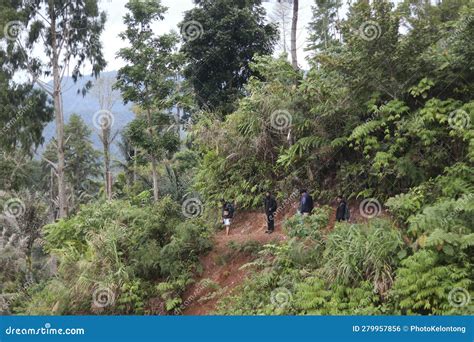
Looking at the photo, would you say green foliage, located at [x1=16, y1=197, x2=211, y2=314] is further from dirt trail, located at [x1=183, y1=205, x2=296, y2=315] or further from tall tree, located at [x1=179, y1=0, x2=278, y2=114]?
tall tree, located at [x1=179, y1=0, x2=278, y2=114]

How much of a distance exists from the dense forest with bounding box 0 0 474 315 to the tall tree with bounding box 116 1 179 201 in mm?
55

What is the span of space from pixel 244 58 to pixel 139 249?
12.7 metres

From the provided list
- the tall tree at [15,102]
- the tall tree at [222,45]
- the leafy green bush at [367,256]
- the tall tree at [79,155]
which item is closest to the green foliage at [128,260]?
the leafy green bush at [367,256]

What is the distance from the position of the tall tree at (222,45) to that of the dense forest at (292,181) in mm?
3152

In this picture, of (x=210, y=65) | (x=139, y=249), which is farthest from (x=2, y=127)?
(x=139, y=249)

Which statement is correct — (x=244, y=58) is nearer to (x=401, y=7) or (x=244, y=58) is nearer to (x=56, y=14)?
(x=56, y=14)

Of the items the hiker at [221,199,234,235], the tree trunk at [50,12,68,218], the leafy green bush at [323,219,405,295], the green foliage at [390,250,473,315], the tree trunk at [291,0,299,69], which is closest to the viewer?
the green foliage at [390,250,473,315]

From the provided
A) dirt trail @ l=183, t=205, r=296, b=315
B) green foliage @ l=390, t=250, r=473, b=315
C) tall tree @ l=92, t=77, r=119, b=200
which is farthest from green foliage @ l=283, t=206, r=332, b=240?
tall tree @ l=92, t=77, r=119, b=200

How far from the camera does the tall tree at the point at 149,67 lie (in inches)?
717

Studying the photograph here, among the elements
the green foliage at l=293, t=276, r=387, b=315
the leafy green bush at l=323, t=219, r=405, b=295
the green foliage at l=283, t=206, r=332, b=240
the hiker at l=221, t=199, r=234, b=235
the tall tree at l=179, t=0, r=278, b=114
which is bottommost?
the green foliage at l=293, t=276, r=387, b=315

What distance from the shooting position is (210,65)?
2191 cm

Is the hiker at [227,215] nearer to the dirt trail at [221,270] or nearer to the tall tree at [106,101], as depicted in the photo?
the dirt trail at [221,270]

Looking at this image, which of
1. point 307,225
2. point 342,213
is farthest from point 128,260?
point 342,213

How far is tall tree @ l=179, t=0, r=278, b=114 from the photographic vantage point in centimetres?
2144
